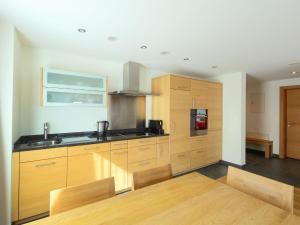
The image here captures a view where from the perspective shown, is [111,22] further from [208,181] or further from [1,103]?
[208,181]

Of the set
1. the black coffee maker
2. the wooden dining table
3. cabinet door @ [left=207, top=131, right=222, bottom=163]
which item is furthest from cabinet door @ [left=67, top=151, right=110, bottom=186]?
cabinet door @ [left=207, top=131, right=222, bottom=163]

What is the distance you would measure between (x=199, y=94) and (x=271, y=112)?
2.83 meters

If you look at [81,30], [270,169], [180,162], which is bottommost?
[270,169]

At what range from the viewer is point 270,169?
376 centimetres

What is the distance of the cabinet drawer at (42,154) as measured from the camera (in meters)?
1.88

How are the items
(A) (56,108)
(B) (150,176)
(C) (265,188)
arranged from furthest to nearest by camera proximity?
1. (A) (56,108)
2. (B) (150,176)
3. (C) (265,188)

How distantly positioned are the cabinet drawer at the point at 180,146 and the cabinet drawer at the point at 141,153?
438 millimetres

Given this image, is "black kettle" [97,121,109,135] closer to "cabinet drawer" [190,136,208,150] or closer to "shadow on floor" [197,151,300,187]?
"cabinet drawer" [190,136,208,150]

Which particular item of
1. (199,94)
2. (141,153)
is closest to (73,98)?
(141,153)

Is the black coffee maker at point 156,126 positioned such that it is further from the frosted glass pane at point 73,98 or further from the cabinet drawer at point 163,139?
the frosted glass pane at point 73,98

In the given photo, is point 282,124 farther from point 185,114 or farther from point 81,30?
point 81,30

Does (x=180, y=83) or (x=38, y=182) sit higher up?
(x=180, y=83)

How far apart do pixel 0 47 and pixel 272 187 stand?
285 cm

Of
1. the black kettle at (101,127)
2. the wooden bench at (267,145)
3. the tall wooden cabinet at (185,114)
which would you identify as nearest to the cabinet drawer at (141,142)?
the tall wooden cabinet at (185,114)
